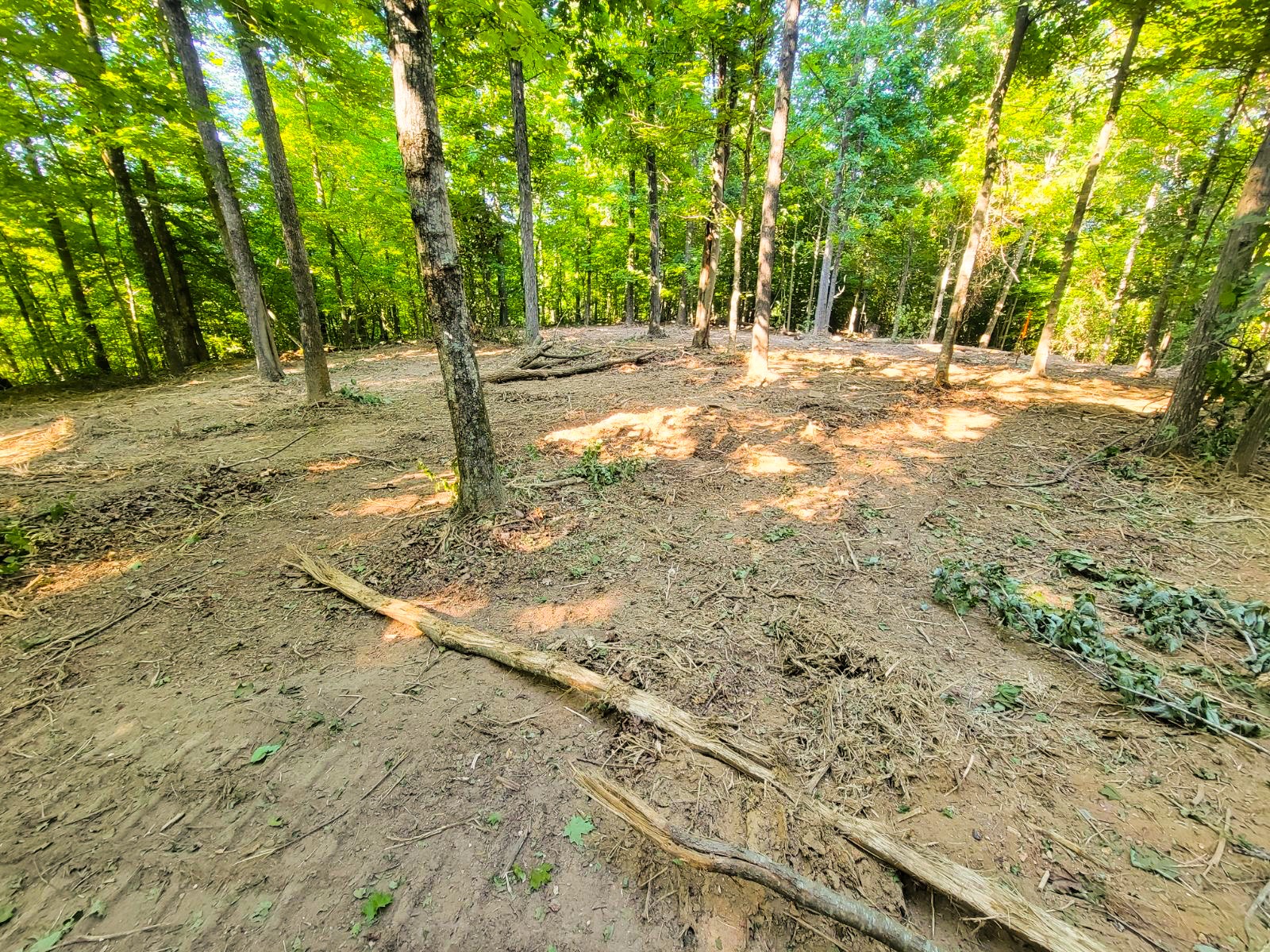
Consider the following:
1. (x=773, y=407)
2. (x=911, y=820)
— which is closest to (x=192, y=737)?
(x=911, y=820)

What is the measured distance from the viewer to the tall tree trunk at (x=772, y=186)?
8.80 m

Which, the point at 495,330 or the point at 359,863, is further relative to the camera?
the point at 495,330

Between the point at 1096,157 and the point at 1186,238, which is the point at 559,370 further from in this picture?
the point at 1186,238

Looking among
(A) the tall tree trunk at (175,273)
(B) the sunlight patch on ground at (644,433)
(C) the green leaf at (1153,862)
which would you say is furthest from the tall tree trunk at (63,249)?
(C) the green leaf at (1153,862)

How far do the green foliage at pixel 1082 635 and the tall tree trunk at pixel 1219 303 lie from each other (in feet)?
13.5

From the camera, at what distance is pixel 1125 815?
7.39ft

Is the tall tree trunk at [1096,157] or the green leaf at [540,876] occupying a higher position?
the tall tree trunk at [1096,157]

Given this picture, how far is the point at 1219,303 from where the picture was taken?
5070mm

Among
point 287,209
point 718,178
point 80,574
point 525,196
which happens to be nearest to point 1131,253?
point 718,178

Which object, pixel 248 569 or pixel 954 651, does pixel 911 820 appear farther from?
pixel 248 569

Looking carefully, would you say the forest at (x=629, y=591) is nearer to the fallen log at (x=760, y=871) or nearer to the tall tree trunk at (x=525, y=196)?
the fallen log at (x=760, y=871)

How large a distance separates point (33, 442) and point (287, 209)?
5407 mm

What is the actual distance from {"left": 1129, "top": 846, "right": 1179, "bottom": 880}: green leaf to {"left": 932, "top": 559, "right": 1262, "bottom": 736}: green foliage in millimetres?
965

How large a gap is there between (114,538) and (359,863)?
4.90 metres
